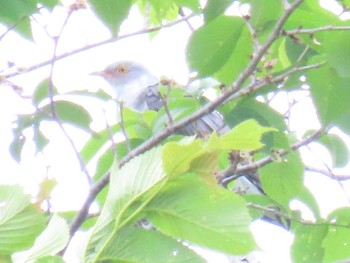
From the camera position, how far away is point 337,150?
2797 mm

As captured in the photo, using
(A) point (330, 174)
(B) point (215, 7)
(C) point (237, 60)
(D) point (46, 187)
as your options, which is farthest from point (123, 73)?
(D) point (46, 187)

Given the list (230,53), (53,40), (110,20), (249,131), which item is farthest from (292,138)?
(249,131)

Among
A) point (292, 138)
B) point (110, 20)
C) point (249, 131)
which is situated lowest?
point (292, 138)

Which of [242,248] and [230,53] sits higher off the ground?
[230,53]

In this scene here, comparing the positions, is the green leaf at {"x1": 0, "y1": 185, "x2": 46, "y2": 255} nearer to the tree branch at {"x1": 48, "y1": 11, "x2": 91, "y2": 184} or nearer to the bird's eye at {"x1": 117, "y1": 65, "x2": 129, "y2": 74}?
the tree branch at {"x1": 48, "y1": 11, "x2": 91, "y2": 184}

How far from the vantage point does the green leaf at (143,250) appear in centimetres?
111

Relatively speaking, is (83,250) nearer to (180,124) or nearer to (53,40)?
(180,124)

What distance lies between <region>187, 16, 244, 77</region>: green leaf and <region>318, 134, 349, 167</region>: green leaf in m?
1.02

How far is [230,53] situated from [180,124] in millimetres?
263

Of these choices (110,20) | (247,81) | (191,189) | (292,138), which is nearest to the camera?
(191,189)

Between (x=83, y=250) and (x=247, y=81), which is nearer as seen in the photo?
(x=83, y=250)

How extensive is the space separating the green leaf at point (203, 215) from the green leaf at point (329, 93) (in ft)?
2.39

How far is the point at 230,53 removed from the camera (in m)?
1.85

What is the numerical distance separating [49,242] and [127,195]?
130 millimetres
